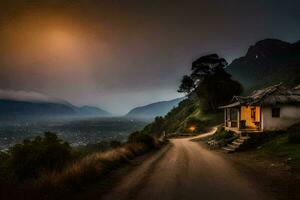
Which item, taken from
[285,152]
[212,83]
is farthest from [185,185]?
[212,83]

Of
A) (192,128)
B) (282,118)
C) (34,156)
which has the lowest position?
(34,156)

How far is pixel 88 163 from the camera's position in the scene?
13289 millimetres

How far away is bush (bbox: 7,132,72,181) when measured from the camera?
19.0 meters

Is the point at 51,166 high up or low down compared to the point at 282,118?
down

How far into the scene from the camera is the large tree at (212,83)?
6762 cm

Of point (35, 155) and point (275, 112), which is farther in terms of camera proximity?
point (275, 112)

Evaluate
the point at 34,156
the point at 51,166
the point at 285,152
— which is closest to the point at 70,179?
the point at 51,166

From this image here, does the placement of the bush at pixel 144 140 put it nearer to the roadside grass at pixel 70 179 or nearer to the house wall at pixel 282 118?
the house wall at pixel 282 118

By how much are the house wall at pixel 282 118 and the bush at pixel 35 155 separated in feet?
61.7

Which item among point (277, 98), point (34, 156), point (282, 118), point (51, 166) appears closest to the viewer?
point (51, 166)

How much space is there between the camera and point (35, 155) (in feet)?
63.2

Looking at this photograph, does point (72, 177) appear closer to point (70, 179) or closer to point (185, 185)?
point (70, 179)

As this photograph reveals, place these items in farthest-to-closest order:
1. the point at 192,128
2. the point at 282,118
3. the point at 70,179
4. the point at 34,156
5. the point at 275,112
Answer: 1. the point at 192,128
2. the point at 275,112
3. the point at 282,118
4. the point at 34,156
5. the point at 70,179

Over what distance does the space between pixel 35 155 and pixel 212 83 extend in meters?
55.1
